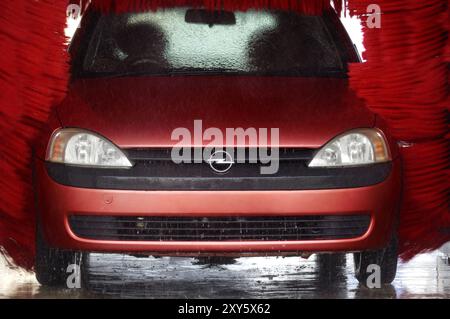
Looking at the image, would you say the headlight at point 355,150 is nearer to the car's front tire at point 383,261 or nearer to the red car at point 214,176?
the red car at point 214,176

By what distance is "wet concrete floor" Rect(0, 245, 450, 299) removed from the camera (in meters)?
6.49

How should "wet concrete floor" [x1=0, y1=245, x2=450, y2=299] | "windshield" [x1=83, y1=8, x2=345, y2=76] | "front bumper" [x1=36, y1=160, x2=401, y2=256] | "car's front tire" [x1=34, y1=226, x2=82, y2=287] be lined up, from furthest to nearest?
"windshield" [x1=83, y1=8, x2=345, y2=76] → "wet concrete floor" [x1=0, y1=245, x2=450, y2=299] → "car's front tire" [x1=34, y1=226, x2=82, y2=287] → "front bumper" [x1=36, y1=160, x2=401, y2=256]

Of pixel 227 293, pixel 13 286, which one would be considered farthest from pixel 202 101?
pixel 13 286

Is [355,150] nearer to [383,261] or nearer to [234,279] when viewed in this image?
[383,261]

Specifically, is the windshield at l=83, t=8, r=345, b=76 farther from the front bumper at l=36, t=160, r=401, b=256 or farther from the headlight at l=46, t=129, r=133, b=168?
the front bumper at l=36, t=160, r=401, b=256

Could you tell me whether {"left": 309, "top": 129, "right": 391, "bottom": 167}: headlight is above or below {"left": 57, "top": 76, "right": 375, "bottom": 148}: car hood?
below

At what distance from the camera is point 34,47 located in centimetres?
733

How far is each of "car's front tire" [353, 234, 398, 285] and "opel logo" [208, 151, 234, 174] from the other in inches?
39.0

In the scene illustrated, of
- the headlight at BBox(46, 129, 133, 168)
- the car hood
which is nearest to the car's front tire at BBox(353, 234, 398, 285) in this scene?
the car hood

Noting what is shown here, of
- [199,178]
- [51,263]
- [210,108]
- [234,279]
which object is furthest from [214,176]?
[234,279]

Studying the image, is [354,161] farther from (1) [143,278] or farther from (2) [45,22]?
(2) [45,22]

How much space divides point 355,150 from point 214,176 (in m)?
0.70

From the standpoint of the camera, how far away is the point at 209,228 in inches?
233

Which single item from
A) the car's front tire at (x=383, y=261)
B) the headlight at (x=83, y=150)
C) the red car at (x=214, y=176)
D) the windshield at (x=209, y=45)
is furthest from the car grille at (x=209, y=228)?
the windshield at (x=209, y=45)
